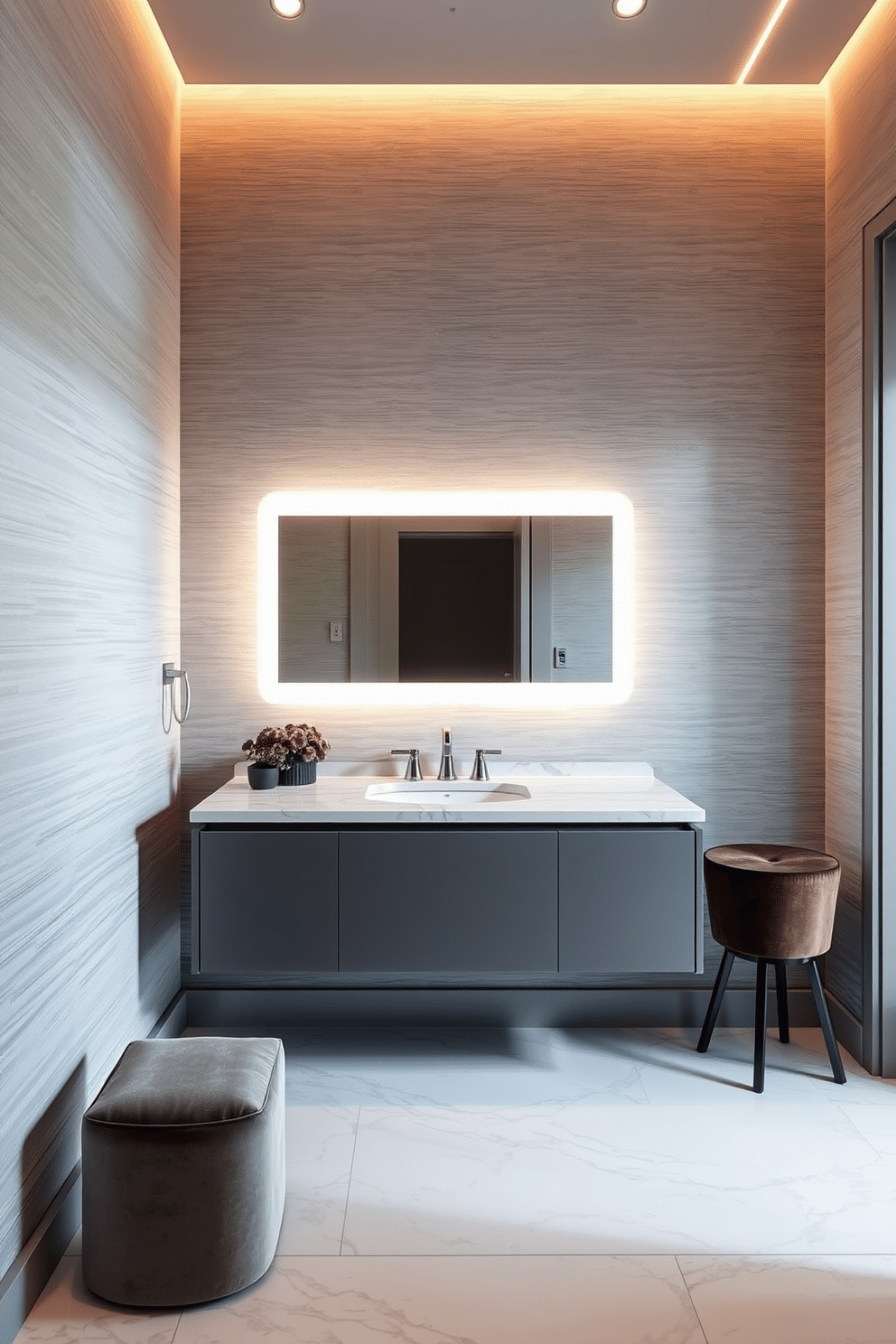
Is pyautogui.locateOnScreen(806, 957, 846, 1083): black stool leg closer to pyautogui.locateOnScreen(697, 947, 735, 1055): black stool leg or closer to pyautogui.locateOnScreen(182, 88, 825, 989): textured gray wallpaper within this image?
pyautogui.locateOnScreen(697, 947, 735, 1055): black stool leg

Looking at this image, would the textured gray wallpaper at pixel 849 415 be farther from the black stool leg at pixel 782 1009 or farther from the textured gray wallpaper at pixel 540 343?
the black stool leg at pixel 782 1009

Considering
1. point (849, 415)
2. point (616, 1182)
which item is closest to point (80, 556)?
point (616, 1182)

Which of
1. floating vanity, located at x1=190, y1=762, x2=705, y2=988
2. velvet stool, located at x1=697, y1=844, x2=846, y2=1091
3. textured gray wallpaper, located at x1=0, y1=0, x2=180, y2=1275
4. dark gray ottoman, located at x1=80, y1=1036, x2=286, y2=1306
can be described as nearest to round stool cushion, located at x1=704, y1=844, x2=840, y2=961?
velvet stool, located at x1=697, y1=844, x2=846, y2=1091

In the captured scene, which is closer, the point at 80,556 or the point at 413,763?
the point at 80,556

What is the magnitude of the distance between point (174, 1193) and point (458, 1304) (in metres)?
0.55

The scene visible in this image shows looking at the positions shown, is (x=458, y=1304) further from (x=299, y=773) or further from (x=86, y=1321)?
(x=299, y=773)

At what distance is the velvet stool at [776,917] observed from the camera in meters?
2.53

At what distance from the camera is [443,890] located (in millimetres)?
2488

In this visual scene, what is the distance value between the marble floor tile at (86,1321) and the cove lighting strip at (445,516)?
1.64 meters

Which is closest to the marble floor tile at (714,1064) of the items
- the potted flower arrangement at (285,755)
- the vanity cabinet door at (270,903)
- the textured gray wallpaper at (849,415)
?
the textured gray wallpaper at (849,415)

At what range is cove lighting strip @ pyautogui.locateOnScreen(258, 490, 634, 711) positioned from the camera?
301 centimetres

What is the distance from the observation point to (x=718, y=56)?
2.77m

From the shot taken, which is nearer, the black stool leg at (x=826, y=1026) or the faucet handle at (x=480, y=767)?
the black stool leg at (x=826, y=1026)

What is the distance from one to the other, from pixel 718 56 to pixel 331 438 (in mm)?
1553
